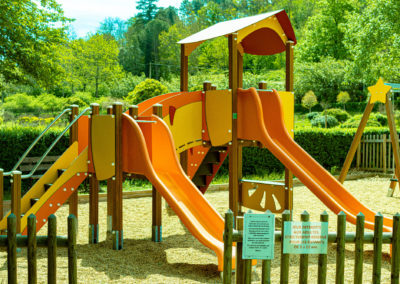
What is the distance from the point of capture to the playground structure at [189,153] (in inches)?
225

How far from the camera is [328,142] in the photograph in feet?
49.9

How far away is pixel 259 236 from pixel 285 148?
13.3ft

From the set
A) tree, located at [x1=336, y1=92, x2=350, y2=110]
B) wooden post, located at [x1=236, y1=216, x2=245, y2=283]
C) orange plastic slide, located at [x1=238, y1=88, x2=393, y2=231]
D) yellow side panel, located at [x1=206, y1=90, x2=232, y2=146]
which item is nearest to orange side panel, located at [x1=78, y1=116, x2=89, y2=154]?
yellow side panel, located at [x1=206, y1=90, x2=232, y2=146]

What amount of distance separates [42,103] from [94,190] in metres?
38.7

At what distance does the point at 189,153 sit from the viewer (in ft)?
28.1

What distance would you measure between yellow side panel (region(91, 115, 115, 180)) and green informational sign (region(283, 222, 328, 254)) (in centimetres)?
342

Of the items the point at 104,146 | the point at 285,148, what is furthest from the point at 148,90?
the point at 104,146

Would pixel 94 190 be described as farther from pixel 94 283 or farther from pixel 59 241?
pixel 59 241

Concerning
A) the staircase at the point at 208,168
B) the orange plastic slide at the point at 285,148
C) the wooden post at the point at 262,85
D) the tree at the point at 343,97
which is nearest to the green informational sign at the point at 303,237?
the orange plastic slide at the point at 285,148

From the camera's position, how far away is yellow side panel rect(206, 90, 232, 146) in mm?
7230

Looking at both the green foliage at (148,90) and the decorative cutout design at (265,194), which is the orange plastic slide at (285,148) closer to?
the decorative cutout design at (265,194)

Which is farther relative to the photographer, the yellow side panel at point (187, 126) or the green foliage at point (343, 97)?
the green foliage at point (343, 97)

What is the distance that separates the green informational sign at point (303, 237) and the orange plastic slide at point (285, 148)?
117 inches

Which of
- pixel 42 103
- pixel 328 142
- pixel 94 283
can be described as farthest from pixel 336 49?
pixel 94 283
